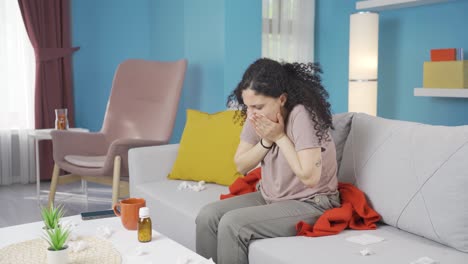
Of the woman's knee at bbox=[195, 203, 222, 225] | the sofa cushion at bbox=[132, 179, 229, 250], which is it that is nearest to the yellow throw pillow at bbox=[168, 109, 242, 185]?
the sofa cushion at bbox=[132, 179, 229, 250]

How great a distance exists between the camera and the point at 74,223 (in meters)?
1.83

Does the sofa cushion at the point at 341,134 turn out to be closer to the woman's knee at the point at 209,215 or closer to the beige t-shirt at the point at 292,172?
the beige t-shirt at the point at 292,172

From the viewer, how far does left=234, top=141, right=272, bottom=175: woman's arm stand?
6.45 feet

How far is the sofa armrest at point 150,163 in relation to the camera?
277 centimetres

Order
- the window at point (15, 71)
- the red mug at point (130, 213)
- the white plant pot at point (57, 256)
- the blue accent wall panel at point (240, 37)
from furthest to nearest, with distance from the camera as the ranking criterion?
the window at point (15, 71), the blue accent wall panel at point (240, 37), the red mug at point (130, 213), the white plant pot at point (57, 256)

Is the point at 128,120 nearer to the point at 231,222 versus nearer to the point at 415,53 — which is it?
the point at 415,53

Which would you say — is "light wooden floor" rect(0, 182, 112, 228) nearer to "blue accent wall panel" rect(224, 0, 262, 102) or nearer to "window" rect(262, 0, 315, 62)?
"blue accent wall panel" rect(224, 0, 262, 102)

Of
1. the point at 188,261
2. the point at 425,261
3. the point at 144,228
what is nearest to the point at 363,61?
the point at 425,261

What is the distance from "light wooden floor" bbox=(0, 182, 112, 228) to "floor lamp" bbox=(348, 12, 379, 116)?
1895mm

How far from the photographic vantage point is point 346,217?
1.81 m

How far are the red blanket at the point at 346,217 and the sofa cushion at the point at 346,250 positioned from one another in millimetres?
28

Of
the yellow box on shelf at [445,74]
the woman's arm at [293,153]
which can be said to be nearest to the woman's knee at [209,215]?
the woman's arm at [293,153]

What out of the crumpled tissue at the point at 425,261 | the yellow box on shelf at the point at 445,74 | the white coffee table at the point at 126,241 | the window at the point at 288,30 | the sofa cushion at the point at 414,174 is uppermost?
the window at the point at 288,30

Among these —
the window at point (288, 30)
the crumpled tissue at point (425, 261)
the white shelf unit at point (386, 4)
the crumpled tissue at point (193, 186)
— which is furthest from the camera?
the window at point (288, 30)
